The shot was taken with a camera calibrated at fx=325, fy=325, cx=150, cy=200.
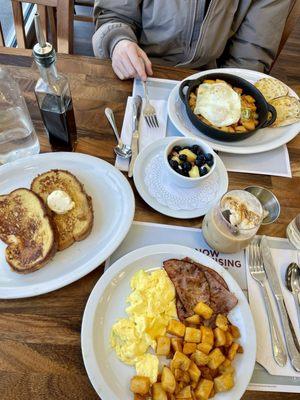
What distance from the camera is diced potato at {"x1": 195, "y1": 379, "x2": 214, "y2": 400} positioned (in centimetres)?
78

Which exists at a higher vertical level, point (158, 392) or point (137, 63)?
point (137, 63)

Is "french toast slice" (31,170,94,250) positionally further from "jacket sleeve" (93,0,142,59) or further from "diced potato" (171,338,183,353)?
"jacket sleeve" (93,0,142,59)

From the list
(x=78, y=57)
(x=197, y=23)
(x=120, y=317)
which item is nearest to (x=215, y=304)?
(x=120, y=317)

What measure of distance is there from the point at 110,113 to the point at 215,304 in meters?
0.80

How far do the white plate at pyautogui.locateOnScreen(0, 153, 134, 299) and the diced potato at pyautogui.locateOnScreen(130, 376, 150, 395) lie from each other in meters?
0.30

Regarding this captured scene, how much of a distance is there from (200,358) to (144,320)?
0.55ft

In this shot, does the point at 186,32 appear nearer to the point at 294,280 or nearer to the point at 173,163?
the point at 173,163

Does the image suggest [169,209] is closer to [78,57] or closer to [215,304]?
[215,304]

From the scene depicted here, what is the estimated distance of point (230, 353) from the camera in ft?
2.73

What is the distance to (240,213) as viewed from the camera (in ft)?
3.18

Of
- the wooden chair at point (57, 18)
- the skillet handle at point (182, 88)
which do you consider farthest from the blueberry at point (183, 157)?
the wooden chair at point (57, 18)

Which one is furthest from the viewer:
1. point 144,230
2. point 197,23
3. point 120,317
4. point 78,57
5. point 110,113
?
point 197,23

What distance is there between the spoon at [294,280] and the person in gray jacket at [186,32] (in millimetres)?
966

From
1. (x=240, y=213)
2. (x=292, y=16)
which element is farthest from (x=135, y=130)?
(x=292, y=16)
